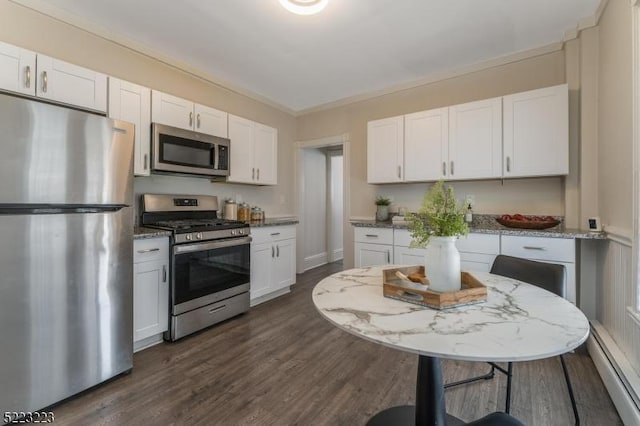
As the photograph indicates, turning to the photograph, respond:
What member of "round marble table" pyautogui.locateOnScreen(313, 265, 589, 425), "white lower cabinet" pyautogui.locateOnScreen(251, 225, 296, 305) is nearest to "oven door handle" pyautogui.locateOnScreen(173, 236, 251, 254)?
"white lower cabinet" pyautogui.locateOnScreen(251, 225, 296, 305)

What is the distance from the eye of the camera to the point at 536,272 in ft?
5.39

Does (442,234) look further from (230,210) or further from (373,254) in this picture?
(230,210)

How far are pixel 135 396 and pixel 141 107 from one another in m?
2.20

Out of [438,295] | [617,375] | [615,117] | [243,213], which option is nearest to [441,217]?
[438,295]

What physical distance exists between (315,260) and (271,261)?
1922 millimetres

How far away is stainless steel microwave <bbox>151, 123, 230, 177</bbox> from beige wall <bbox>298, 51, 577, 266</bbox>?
1838mm

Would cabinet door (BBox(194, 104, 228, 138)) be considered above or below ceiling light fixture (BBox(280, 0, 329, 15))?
below

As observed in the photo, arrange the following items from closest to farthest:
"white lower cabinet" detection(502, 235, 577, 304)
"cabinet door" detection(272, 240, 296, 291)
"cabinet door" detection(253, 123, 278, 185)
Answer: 1. "white lower cabinet" detection(502, 235, 577, 304)
2. "cabinet door" detection(272, 240, 296, 291)
3. "cabinet door" detection(253, 123, 278, 185)

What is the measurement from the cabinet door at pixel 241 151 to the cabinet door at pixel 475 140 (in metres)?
2.27

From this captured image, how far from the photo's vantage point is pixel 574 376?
1929mm

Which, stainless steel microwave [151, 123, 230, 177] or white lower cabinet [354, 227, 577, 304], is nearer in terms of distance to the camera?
white lower cabinet [354, 227, 577, 304]

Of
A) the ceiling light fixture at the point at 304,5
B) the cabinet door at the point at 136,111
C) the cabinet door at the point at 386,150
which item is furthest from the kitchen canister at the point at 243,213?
the ceiling light fixture at the point at 304,5

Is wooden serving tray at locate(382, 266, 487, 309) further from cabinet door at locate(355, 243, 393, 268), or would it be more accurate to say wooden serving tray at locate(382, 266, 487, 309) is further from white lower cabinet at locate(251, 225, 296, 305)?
white lower cabinet at locate(251, 225, 296, 305)

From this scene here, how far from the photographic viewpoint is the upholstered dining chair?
1479 mm
